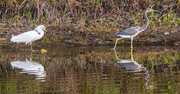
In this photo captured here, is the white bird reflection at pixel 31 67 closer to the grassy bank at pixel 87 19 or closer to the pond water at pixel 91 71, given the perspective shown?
the pond water at pixel 91 71

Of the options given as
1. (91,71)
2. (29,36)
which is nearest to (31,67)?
(91,71)

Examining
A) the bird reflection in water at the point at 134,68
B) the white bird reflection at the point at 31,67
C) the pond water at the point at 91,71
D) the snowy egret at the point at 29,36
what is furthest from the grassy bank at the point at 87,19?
the bird reflection in water at the point at 134,68

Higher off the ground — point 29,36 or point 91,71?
point 91,71

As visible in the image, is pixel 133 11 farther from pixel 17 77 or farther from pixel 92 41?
pixel 17 77

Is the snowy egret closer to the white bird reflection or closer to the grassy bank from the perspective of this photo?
the grassy bank

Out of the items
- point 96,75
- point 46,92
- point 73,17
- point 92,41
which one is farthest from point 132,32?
point 46,92

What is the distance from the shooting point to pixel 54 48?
1359 centimetres

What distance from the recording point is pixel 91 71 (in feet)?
26.8

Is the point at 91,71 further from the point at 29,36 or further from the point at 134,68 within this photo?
the point at 29,36

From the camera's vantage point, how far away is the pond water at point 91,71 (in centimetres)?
629

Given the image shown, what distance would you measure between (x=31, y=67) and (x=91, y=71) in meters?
1.72

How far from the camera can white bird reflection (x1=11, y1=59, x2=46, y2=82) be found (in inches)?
311

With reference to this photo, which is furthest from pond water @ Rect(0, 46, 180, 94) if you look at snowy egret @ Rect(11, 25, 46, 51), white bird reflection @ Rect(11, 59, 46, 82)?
snowy egret @ Rect(11, 25, 46, 51)

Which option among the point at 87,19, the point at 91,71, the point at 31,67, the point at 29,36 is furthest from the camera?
the point at 87,19
